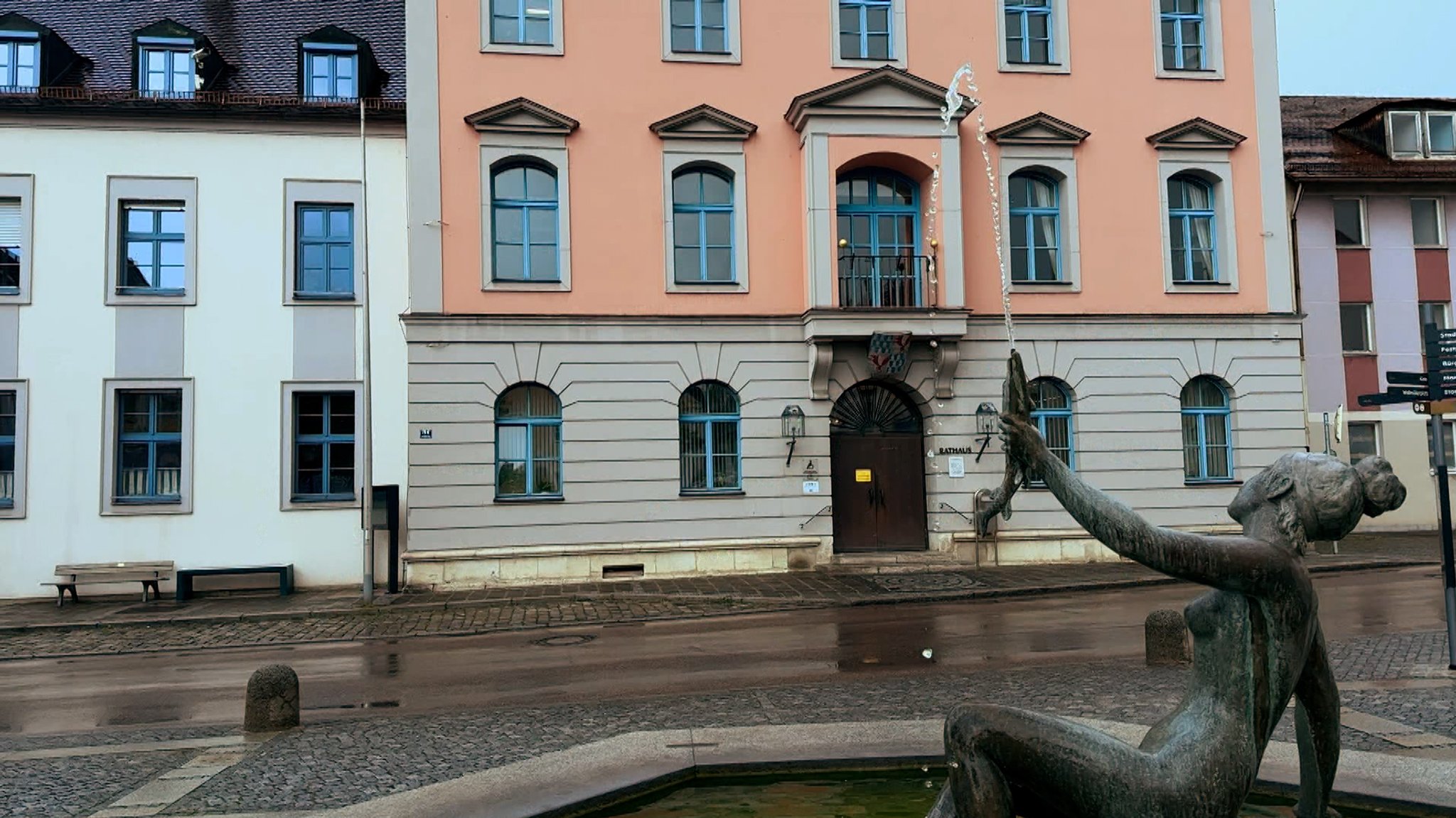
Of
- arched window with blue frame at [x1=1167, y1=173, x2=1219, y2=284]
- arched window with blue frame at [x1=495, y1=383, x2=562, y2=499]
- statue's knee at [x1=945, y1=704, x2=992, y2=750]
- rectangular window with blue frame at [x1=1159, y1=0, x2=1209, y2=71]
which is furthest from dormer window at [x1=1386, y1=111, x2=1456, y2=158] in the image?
statue's knee at [x1=945, y1=704, x2=992, y2=750]

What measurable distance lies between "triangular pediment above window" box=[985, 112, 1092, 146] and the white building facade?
12.6 meters

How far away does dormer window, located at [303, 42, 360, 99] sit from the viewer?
21.7 m

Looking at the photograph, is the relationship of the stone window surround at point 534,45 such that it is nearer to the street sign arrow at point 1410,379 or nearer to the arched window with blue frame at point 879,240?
the arched window with blue frame at point 879,240

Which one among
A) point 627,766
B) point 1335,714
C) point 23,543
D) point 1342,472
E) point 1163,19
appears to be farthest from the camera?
point 1163,19

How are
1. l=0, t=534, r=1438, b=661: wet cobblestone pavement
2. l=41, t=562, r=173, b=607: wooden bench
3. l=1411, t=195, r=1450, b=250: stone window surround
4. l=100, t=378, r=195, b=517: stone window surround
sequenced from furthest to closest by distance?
1. l=1411, t=195, r=1450, b=250: stone window surround
2. l=100, t=378, r=195, b=517: stone window surround
3. l=41, t=562, r=173, b=607: wooden bench
4. l=0, t=534, r=1438, b=661: wet cobblestone pavement

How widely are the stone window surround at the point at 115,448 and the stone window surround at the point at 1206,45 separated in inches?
833

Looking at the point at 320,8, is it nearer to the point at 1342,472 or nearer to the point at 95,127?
the point at 95,127

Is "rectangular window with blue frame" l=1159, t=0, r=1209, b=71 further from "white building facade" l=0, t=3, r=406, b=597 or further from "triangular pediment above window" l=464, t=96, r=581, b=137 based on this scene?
"white building facade" l=0, t=3, r=406, b=597

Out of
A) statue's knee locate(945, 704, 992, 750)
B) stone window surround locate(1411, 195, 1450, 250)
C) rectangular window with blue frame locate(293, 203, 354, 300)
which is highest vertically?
stone window surround locate(1411, 195, 1450, 250)

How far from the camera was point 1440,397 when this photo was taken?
939 centimetres

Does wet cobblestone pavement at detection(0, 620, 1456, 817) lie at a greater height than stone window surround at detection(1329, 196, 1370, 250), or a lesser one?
lesser

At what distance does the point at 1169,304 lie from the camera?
2214 cm

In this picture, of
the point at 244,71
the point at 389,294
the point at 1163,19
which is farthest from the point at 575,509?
the point at 1163,19

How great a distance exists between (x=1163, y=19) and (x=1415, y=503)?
1593 centimetres
